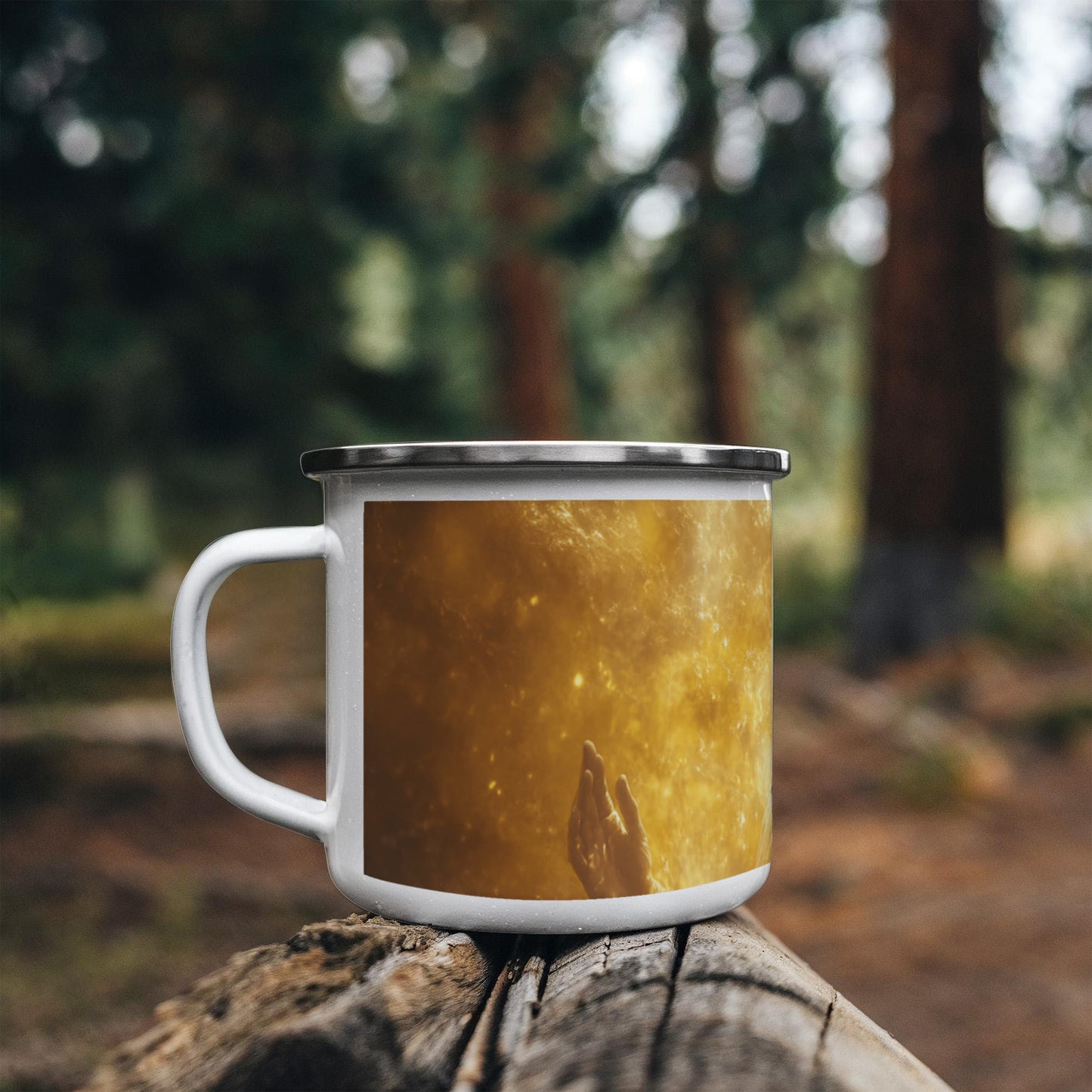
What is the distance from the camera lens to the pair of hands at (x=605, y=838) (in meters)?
1.09

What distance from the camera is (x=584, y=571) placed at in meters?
1.09

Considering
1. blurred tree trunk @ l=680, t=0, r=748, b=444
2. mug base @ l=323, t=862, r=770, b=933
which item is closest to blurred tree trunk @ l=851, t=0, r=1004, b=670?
blurred tree trunk @ l=680, t=0, r=748, b=444

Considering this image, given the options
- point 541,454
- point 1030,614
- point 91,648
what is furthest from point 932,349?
point 541,454

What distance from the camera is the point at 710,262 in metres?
9.85

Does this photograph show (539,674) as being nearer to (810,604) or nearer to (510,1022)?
(510,1022)

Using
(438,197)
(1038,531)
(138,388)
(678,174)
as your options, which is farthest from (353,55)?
(1038,531)

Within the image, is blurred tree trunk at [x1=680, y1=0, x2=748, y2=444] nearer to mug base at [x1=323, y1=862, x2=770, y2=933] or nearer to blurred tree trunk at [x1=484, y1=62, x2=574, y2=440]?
blurred tree trunk at [x1=484, y1=62, x2=574, y2=440]

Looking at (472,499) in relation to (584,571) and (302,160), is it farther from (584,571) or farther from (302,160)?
(302,160)

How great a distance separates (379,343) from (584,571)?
75.7 feet

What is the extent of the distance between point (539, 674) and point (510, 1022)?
0.32 m

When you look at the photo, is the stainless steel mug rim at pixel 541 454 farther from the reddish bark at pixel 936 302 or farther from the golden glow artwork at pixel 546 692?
the reddish bark at pixel 936 302

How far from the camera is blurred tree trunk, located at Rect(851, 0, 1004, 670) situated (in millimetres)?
7227

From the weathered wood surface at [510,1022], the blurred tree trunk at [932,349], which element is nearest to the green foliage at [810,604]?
the blurred tree trunk at [932,349]

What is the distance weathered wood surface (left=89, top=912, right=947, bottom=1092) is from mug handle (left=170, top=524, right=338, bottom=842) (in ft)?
0.56
